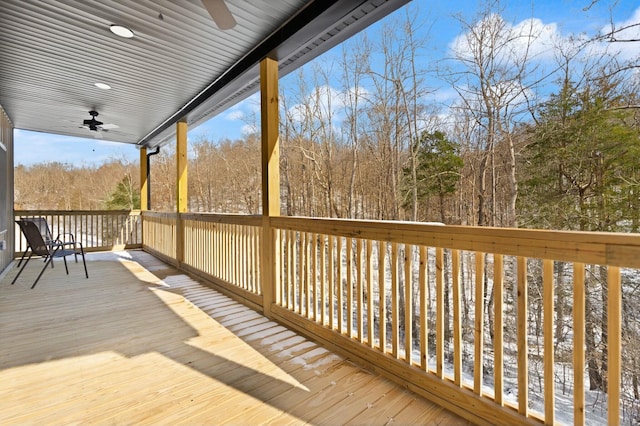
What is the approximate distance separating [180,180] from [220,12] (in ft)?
12.4

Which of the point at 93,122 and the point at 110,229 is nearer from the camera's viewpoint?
the point at 93,122

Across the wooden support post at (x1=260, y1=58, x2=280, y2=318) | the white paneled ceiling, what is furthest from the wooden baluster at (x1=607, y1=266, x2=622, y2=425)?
the wooden support post at (x1=260, y1=58, x2=280, y2=318)

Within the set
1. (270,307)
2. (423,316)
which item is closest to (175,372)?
(270,307)

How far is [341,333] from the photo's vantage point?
2.25 meters

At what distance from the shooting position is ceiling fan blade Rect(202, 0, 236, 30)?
1.86 meters

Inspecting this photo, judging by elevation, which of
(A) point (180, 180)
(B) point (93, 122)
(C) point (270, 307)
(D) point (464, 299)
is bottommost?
(D) point (464, 299)

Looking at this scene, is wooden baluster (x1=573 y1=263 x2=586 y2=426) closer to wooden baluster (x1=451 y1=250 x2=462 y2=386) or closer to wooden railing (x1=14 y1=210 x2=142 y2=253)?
wooden baluster (x1=451 y1=250 x2=462 y2=386)

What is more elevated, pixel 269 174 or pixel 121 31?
pixel 121 31

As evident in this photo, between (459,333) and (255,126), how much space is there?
26.6ft

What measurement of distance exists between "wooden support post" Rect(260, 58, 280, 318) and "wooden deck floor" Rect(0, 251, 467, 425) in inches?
15.1

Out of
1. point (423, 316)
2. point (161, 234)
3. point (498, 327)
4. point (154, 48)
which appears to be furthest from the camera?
point (161, 234)

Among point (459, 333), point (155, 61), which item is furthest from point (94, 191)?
point (459, 333)

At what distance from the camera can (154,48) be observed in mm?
3062

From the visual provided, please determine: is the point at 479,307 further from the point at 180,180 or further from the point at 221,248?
the point at 180,180
